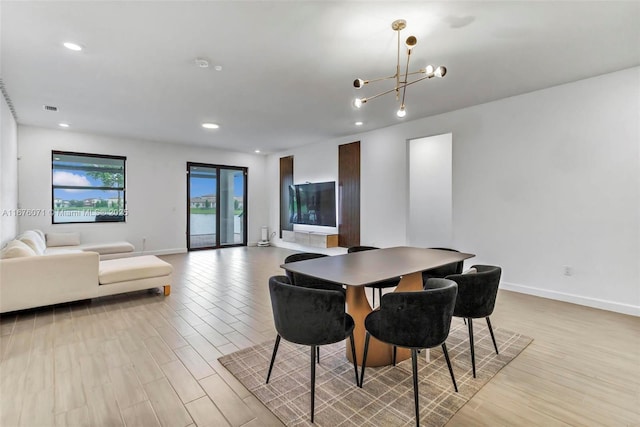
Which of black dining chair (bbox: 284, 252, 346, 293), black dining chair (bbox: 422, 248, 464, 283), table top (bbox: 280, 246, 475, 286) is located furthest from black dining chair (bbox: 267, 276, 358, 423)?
black dining chair (bbox: 422, 248, 464, 283)

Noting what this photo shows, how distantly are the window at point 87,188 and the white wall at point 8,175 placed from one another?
27.0 inches

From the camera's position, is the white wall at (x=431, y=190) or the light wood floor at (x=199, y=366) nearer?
the light wood floor at (x=199, y=366)

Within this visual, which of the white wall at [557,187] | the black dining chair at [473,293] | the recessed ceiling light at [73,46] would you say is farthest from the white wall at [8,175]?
the white wall at [557,187]

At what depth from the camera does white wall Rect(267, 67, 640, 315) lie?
346cm

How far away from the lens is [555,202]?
392 cm

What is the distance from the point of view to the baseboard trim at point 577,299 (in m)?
3.44

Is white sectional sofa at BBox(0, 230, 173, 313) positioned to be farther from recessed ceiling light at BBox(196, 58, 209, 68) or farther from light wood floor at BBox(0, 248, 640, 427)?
recessed ceiling light at BBox(196, 58, 209, 68)

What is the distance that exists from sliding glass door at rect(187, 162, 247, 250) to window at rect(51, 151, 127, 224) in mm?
1559

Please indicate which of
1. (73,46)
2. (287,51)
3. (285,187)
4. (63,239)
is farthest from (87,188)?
(287,51)

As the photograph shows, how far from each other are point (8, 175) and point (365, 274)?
19.0ft

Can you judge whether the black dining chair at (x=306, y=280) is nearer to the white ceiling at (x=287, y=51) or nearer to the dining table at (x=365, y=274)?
the dining table at (x=365, y=274)

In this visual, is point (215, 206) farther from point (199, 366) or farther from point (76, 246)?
point (199, 366)

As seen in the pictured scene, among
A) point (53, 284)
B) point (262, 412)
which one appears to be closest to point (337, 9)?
point (262, 412)

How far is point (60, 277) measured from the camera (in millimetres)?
3494
